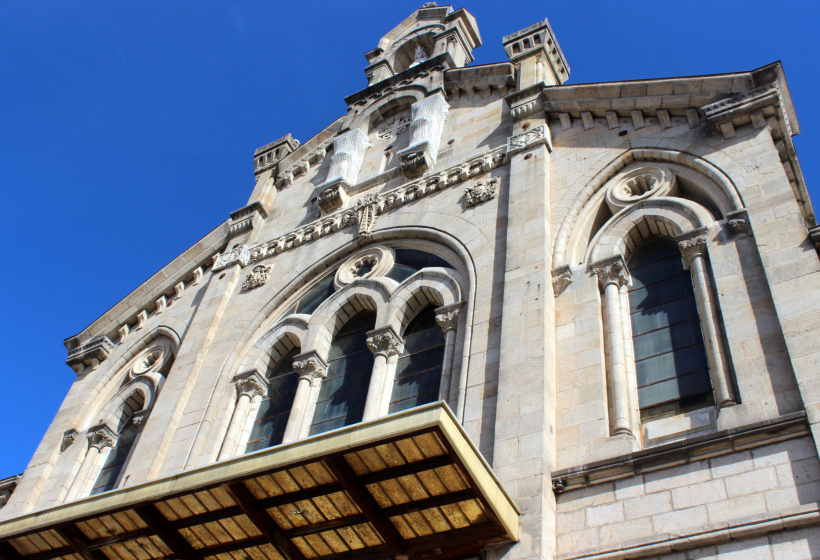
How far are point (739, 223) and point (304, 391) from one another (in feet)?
27.5

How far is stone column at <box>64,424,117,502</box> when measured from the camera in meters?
19.3

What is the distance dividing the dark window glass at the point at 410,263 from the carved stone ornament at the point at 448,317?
1.85 m

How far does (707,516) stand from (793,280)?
13.4ft

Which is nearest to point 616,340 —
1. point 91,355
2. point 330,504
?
point 330,504

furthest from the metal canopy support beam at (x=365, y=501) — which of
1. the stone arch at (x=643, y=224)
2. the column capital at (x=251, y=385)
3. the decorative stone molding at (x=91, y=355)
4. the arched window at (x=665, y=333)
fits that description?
the decorative stone molding at (x=91, y=355)

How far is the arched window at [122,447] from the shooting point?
19361 millimetres

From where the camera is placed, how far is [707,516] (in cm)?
1081

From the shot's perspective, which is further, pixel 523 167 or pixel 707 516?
pixel 523 167

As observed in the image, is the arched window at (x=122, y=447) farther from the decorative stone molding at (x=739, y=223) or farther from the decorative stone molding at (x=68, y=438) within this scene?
the decorative stone molding at (x=739, y=223)

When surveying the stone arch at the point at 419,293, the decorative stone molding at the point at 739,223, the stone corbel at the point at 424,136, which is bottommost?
the decorative stone molding at the point at 739,223

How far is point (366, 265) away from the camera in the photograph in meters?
20.1

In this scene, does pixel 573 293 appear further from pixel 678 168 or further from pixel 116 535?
pixel 116 535

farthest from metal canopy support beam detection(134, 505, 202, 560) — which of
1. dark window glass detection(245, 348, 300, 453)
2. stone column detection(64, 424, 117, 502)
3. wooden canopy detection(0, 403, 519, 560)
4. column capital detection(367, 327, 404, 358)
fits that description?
stone column detection(64, 424, 117, 502)

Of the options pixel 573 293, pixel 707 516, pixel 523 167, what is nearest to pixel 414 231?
pixel 523 167
